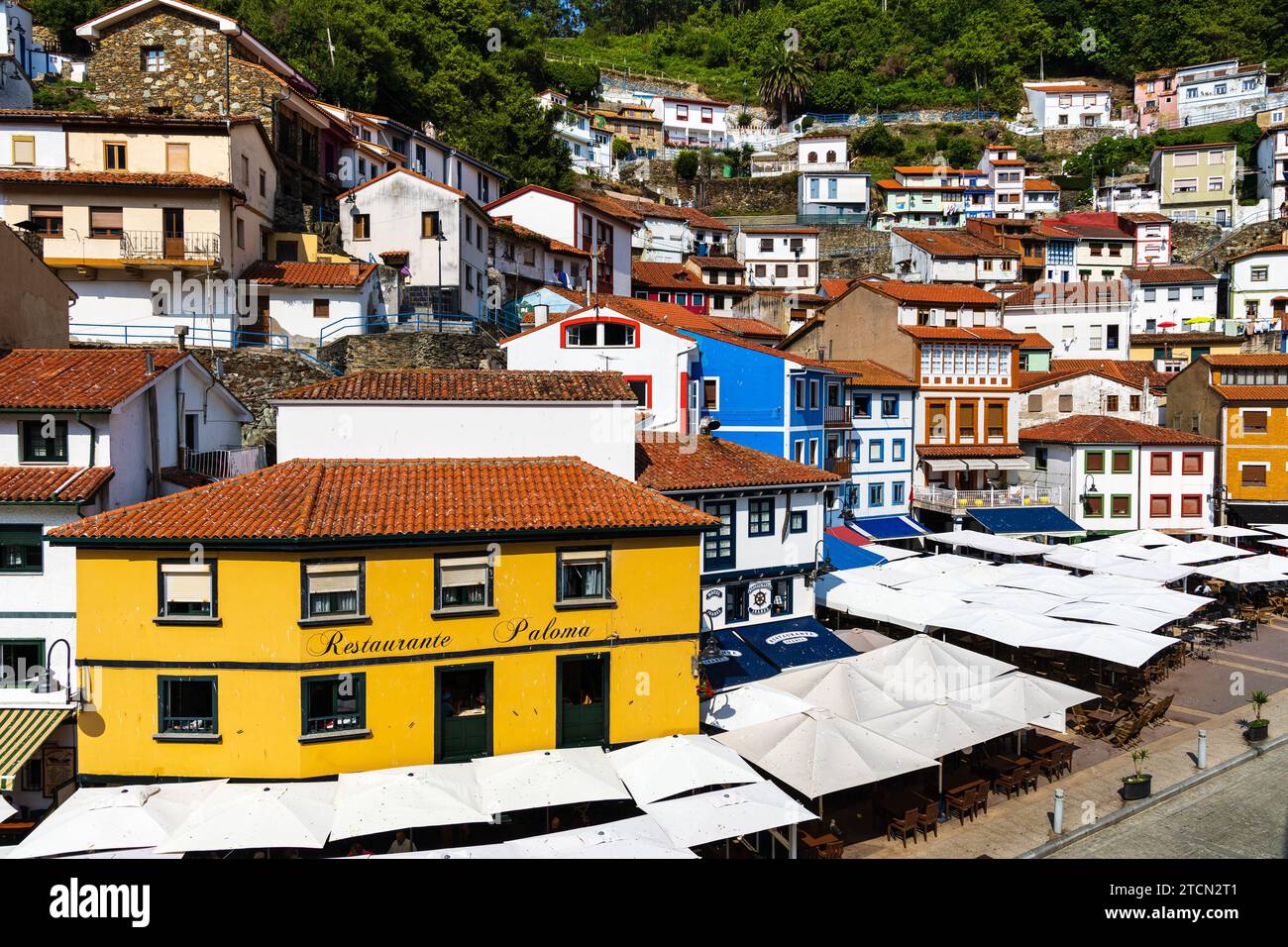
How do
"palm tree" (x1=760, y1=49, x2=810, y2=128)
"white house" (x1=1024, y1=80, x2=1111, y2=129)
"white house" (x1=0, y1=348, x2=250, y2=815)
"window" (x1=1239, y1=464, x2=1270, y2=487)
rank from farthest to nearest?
"palm tree" (x1=760, y1=49, x2=810, y2=128) → "white house" (x1=1024, y1=80, x2=1111, y2=129) → "window" (x1=1239, y1=464, x2=1270, y2=487) → "white house" (x1=0, y1=348, x2=250, y2=815)

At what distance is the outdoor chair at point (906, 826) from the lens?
1752cm

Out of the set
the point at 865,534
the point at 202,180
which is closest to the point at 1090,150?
the point at 865,534

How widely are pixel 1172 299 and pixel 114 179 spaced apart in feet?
222

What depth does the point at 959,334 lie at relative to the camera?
149 ft

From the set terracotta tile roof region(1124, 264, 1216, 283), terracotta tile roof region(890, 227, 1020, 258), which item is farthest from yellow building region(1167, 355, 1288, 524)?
terracotta tile roof region(890, 227, 1020, 258)

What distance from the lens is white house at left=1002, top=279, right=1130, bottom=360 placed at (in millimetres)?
61219

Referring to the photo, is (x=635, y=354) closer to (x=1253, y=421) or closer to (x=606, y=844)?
(x=606, y=844)

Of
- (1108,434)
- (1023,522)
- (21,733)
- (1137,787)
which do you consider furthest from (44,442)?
(1108,434)

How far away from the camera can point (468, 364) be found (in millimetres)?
36781

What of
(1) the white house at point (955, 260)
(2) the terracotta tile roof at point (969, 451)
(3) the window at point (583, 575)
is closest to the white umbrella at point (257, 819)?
(3) the window at point (583, 575)

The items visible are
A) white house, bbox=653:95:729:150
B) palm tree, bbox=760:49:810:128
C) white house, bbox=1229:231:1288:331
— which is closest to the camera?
white house, bbox=1229:231:1288:331

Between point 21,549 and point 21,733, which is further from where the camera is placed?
point 21,549

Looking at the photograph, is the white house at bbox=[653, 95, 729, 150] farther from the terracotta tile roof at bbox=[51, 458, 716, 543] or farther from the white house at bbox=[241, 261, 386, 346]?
the terracotta tile roof at bbox=[51, 458, 716, 543]

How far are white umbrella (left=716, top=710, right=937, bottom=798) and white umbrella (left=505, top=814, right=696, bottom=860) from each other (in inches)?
133
